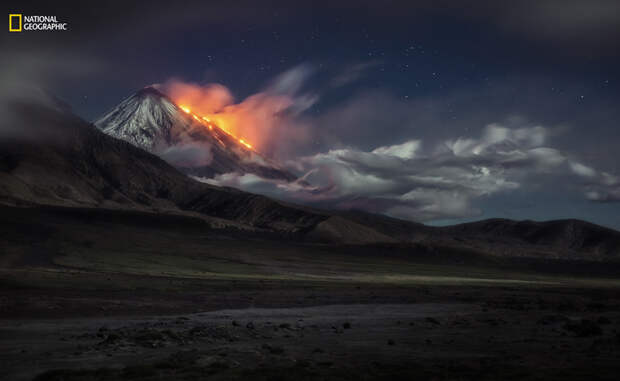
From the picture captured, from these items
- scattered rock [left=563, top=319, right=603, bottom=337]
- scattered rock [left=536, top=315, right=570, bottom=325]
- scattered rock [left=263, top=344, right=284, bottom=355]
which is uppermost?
scattered rock [left=263, top=344, right=284, bottom=355]

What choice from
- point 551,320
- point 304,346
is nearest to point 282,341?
point 304,346

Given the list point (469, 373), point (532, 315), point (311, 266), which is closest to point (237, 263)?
point (311, 266)

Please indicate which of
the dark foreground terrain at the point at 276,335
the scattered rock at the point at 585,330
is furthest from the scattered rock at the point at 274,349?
the scattered rock at the point at 585,330

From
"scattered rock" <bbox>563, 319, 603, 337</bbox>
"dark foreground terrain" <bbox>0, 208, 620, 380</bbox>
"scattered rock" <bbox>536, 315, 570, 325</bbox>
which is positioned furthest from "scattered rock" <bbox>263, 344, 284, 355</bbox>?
"scattered rock" <bbox>536, 315, 570, 325</bbox>

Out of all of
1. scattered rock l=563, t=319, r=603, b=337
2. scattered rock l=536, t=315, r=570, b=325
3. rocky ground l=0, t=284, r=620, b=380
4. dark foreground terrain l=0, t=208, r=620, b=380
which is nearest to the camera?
rocky ground l=0, t=284, r=620, b=380

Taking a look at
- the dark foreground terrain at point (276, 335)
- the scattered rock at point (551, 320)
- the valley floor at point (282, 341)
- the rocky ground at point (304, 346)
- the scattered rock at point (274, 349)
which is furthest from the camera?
the scattered rock at point (551, 320)

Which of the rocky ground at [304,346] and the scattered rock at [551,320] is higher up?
the rocky ground at [304,346]

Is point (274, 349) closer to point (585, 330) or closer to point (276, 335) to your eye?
point (276, 335)

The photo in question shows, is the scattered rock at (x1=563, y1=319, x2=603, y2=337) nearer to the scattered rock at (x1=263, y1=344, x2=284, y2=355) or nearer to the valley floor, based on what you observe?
the valley floor

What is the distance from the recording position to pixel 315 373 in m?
21.5

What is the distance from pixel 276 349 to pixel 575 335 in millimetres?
19981

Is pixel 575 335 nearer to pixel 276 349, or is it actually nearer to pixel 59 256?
pixel 276 349

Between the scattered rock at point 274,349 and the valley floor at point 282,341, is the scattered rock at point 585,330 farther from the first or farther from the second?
the scattered rock at point 274,349

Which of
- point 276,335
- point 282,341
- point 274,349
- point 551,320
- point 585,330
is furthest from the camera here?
point 551,320
